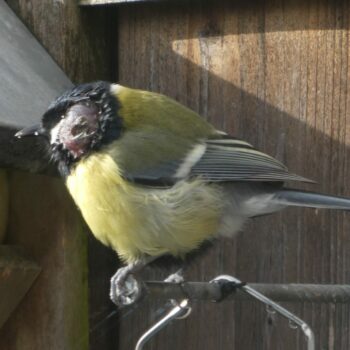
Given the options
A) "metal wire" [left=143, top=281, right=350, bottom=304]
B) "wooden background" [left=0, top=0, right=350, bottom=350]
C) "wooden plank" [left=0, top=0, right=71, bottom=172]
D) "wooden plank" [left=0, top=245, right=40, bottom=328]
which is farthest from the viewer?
"wooden background" [left=0, top=0, right=350, bottom=350]

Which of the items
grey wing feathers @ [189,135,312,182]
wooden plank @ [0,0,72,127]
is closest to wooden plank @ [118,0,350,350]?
grey wing feathers @ [189,135,312,182]

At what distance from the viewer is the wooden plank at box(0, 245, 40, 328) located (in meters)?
1.80

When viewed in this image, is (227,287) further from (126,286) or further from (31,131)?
(31,131)

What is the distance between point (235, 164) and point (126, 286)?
0.36 meters

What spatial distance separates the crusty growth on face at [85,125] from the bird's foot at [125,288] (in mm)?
255

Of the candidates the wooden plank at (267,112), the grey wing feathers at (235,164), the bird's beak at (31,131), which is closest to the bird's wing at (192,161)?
the grey wing feathers at (235,164)

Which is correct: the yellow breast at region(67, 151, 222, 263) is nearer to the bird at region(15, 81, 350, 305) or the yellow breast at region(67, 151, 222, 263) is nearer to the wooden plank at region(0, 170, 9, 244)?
the bird at region(15, 81, 350, 305)

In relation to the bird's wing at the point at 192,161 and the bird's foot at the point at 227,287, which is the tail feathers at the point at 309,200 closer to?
the bird's wing at the point at 192,161

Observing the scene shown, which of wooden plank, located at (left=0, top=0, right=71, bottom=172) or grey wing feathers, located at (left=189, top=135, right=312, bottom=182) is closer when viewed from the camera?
wooden plank, located at (left=0, top=0, right=71, bottom=172)

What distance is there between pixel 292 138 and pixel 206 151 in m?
0.18

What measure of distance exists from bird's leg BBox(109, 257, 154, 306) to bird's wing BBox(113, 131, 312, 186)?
0.54 ft

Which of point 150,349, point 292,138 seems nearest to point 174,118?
point 292,138

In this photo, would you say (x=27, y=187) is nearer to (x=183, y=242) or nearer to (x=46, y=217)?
(x=46, y=217)

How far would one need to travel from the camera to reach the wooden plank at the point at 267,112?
1.95m
